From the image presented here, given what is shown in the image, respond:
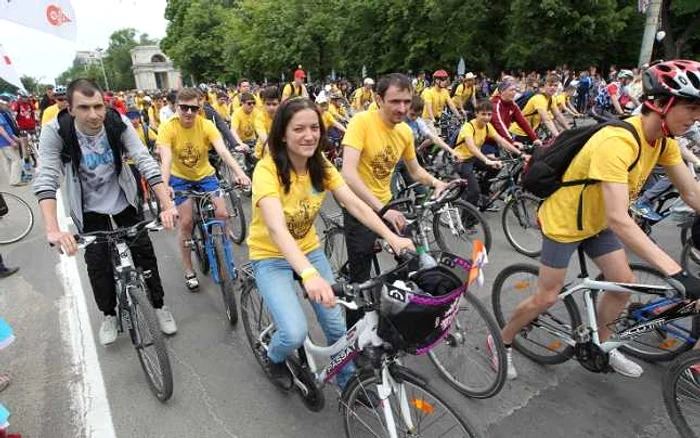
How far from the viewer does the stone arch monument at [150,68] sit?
4432 inches

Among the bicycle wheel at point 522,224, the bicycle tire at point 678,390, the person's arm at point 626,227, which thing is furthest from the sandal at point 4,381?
the bicycle wheel at point 522,224

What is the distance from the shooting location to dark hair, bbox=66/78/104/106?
3.24 meters

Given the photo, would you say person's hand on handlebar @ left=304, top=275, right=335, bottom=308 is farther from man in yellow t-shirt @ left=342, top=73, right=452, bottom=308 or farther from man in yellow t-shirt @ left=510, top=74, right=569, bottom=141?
man in yellow t-shirt @ left=510, top=74, right=569, bottom=141

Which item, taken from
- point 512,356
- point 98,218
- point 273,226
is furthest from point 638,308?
point 98,218

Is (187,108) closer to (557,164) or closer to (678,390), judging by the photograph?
(557,164)

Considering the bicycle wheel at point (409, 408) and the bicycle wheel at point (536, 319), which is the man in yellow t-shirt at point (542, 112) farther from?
the bicycle wheel at point (409, 408)

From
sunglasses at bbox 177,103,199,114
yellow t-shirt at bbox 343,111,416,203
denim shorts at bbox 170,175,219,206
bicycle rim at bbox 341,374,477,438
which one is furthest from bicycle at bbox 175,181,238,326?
bicycle rim at bbox 341,374,477,438

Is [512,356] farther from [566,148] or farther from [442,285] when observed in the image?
[442,285]

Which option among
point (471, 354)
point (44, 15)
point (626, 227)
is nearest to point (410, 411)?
point (471, 354)

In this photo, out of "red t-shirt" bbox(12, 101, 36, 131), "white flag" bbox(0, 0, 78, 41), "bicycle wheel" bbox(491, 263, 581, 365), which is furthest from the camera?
"red t-shirt" bbox(12, 101, 36, 131)

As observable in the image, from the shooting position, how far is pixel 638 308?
2.93 metres

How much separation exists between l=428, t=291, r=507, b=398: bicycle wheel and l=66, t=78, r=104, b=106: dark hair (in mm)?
3026

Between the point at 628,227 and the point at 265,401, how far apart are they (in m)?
2.64

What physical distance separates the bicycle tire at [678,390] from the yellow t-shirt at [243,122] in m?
7.69
